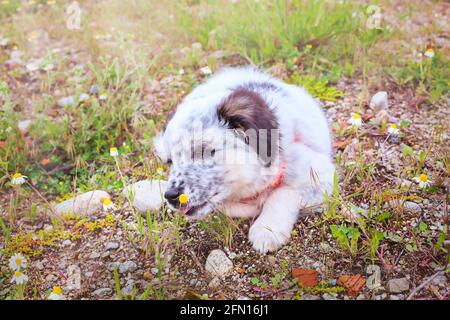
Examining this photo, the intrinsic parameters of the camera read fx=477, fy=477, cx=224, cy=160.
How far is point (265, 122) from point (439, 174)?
4.71 feet

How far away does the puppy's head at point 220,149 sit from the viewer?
9.48 feet

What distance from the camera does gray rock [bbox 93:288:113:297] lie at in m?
2.83

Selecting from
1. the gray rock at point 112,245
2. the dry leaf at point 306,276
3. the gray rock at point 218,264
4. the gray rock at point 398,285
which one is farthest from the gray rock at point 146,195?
the gray rock at point 398,285

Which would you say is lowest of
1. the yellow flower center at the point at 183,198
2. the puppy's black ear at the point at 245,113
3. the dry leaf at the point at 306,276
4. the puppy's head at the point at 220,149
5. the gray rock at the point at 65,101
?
the dry leaf at the point at 306,276

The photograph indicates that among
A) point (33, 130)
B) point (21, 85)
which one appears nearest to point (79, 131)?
point (33, 130)

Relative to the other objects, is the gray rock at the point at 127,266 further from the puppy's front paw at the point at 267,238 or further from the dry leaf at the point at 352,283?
the dry leaf at the point at 352,283

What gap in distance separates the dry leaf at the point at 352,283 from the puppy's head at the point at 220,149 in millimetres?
821

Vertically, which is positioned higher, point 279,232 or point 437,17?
point 437,17

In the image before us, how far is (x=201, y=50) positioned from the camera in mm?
5223

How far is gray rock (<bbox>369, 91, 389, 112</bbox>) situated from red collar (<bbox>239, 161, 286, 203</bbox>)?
1.47m

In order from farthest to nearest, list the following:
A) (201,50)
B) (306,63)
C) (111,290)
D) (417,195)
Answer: (201,50) → (306,63) → (417,195) → (111,290)

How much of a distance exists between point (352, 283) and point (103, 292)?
1.46 metres
